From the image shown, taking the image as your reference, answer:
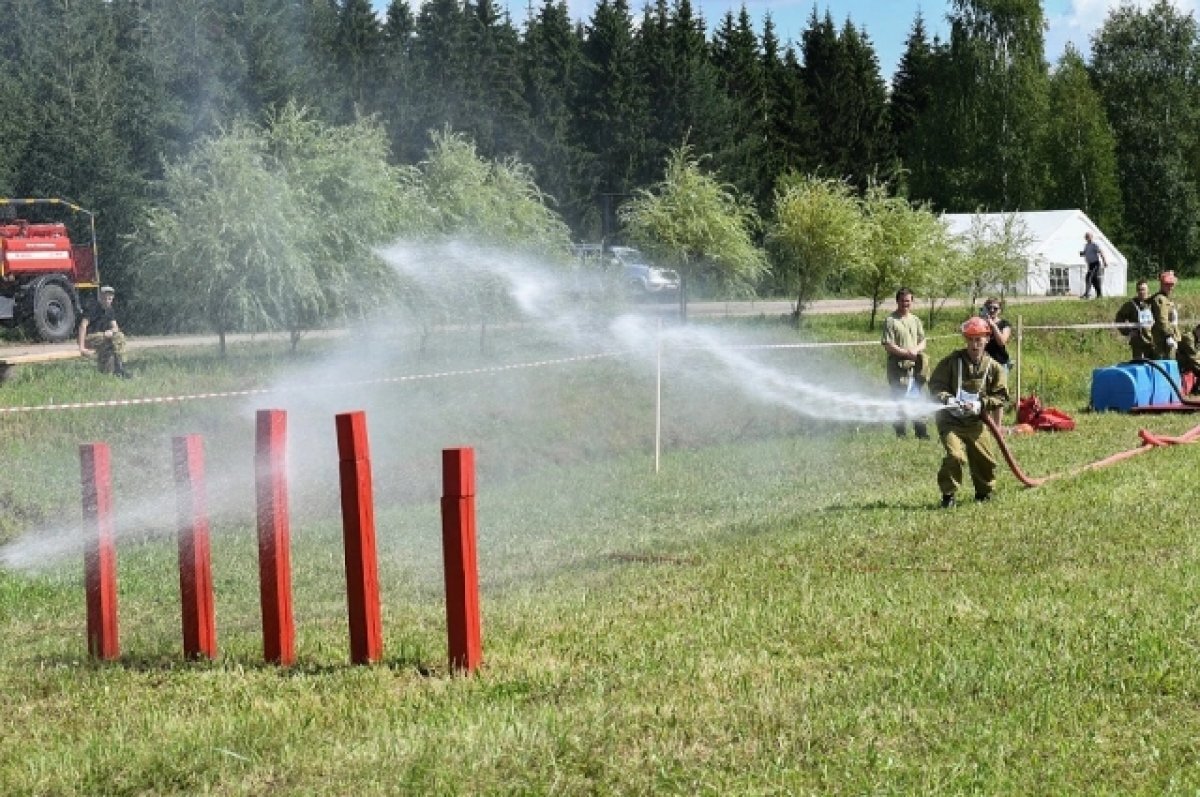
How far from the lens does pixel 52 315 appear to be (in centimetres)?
2647

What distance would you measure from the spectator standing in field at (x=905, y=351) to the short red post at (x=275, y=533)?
1261 cm

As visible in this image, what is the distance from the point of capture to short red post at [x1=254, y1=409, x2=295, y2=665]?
314 inches

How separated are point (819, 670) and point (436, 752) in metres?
2.24

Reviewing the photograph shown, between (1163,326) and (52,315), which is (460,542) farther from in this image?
(52,315)

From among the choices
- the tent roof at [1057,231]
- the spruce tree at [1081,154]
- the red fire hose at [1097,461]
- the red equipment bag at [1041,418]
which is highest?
→ the spruce tree at [1081,154]

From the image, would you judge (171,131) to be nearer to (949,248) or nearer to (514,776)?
(949,248)

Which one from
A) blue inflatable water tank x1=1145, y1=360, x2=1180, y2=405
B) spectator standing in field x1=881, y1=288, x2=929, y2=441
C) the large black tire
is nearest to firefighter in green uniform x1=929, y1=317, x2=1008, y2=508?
spectator standing in field x1=881, y1=288, x2=929, y2=441

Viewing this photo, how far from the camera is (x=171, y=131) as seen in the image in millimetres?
41094

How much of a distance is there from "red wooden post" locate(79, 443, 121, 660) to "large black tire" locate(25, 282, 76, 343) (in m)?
18.5

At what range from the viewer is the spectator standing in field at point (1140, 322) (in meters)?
24.7

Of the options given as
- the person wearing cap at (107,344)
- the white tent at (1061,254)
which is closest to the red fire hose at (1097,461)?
the person wearing cap at (107,344)

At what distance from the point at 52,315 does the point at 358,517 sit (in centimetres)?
2054

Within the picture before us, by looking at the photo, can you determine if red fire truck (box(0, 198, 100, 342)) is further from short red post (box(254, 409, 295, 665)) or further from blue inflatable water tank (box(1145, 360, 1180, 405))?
short red post (box(254, 409, 295, 665))

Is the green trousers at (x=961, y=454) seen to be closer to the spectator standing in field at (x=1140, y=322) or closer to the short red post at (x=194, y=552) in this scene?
the short red post at (x=194, y=552)
